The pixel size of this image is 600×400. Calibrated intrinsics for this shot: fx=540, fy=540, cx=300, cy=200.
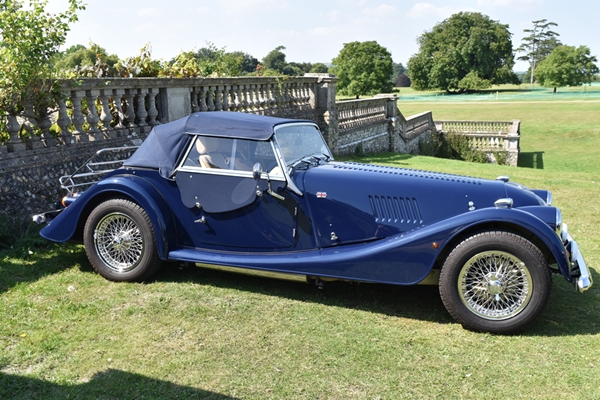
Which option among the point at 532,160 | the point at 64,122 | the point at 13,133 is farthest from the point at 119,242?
the point at 532,160

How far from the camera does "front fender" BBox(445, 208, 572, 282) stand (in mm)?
4363

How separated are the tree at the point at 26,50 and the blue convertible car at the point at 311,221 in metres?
1.62

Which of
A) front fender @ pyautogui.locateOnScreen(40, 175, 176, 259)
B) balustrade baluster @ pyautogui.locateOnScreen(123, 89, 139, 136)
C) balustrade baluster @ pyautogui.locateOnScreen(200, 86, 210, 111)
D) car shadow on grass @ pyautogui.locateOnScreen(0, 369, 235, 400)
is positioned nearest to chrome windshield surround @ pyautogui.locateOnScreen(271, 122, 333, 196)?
front fender @ pyautogui.locateOnScreen(40, 175, 176, 259)

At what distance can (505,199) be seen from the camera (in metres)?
4.68

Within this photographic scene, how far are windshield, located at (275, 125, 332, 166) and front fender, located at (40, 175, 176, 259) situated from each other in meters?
1.34

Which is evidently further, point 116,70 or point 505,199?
point 116,70

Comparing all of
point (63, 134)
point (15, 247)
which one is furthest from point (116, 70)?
point (15, 247)

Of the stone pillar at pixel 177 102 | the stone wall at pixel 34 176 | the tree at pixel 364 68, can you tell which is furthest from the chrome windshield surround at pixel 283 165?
the tree at pixel 364 68

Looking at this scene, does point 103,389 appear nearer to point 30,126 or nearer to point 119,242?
point 119,242

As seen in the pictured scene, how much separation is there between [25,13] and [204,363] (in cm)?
510

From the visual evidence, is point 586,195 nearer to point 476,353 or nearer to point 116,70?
point 476,353

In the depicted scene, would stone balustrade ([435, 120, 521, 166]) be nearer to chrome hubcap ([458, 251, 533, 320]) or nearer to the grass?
the grass

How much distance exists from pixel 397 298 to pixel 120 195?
2.99 metres

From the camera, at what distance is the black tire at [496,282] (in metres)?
4.32
